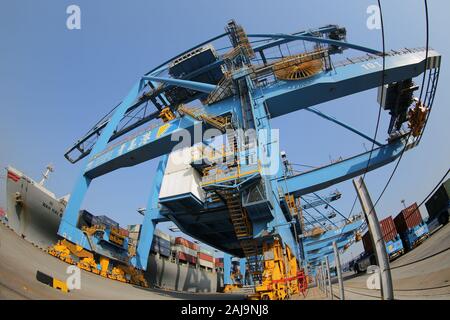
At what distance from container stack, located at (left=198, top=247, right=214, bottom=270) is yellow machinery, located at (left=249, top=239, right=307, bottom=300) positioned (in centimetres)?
3516

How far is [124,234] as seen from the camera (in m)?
28.2

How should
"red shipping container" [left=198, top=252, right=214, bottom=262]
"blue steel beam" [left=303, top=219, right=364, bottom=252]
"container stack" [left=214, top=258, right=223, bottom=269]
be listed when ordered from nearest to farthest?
"blue steel beam" [left=303, top=219, right=364, bottom=252] < "red shipping container" [left=198, top=252, right=214, bottom=262] < "container stack" [left=214, top=258, right=223, bottom=269]

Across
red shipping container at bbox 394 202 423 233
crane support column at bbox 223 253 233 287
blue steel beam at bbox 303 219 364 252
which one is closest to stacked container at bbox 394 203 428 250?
red shipping container at bbox 394 202 423 233

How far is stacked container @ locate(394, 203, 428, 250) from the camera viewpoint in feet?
66.1

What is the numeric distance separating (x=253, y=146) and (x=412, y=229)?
1784 cm

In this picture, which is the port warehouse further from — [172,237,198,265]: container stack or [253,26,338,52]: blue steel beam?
[172,237,198,265]: container stack

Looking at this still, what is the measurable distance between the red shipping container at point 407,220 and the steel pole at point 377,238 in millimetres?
22947

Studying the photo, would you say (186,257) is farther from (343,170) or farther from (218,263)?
(343,170)

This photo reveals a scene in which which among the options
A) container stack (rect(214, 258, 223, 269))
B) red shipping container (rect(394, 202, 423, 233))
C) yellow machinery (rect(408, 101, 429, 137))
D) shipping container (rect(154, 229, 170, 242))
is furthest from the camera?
container stack (rect(214, 258, 223, 269))

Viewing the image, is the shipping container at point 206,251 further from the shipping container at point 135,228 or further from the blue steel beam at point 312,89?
the blue steel beam at point 312,89

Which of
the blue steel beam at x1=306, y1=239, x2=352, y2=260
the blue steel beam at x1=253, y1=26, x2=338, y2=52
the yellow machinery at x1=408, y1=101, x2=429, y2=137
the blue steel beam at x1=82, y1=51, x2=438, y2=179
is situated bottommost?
the blue steel beam at x1=306, y1=239, x2=352, y2=260

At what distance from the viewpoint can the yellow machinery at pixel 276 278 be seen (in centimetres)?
1111

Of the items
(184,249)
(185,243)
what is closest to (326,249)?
(184,249)
